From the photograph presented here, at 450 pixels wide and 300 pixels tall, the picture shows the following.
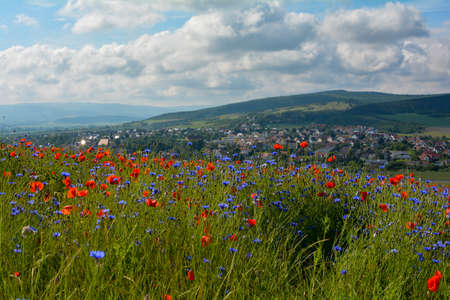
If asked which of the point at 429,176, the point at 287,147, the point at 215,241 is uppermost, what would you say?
the point at 287,147

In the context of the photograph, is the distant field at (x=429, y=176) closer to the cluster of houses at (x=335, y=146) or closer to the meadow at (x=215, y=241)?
the cluster of houses at (x=335, y=146)

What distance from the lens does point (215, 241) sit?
10.2ft

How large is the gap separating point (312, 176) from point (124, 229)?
4018 mm

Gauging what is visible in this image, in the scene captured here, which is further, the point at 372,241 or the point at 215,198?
the point at 215,198

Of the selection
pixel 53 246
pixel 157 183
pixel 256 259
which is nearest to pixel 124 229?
pixel 53 246

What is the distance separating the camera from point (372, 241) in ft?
12.1

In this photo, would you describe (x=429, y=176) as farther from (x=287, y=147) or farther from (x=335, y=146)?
(x=335, y=146)

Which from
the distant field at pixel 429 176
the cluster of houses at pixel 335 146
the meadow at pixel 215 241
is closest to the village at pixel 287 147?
the cluster of houses at pixel 335 146

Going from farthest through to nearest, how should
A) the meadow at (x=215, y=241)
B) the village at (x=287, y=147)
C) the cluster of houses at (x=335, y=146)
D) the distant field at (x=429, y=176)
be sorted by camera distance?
→ the cluster of houses at (x=335, y=146), the distant field at (x=429, y=176), the village at (x=287, y=147), the meadow at (x=215, y=241)

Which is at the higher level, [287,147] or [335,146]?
[287,147]

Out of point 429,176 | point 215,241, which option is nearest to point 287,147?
point 215,241

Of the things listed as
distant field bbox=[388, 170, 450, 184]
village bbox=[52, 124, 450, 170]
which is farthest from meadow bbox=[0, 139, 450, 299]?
distant field bbox=[388, 170, 450, 184]

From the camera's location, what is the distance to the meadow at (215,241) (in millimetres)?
2572

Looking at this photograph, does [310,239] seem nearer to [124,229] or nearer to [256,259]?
[256,259]
